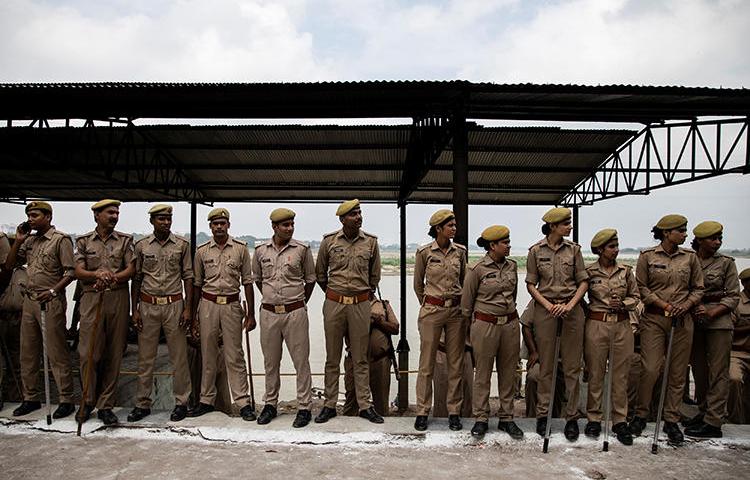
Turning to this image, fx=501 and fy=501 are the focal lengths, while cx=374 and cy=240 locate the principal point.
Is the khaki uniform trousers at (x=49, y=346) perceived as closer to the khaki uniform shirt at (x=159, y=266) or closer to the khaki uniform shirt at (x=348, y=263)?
the khaki uniform shirt at (x=159, y=266)

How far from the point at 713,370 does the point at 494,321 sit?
192 centimetres

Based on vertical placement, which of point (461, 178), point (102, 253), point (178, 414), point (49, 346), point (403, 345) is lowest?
point (403, 345)

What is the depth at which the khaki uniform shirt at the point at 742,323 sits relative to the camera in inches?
215

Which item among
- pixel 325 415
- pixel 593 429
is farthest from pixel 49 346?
pixel 593 429

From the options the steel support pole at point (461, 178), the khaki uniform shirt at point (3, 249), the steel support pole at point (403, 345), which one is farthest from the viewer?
the steel support pole at point (403, 345)

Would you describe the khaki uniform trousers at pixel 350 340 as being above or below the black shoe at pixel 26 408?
above

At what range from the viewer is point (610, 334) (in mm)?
4078

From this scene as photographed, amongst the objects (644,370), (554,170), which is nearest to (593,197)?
(554,170)

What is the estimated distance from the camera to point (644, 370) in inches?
166

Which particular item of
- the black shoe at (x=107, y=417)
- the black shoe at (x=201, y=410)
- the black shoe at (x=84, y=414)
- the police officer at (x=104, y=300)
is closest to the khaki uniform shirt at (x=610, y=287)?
the black shoe at (x=201, y=410)

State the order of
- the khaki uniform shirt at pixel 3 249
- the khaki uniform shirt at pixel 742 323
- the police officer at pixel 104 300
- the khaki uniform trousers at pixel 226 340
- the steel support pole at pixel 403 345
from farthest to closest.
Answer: the steel support pole at pixel 403 345
the khaki uniform shirt at pixel 742 323
the khaki uniform shirt at pixel 3 249
the khaki uniform trousers at pixel 226 340
the police officer at pixel 104 300

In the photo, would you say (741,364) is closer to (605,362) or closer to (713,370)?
(713,370)

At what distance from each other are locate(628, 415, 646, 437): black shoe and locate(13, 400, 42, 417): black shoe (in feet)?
17.0

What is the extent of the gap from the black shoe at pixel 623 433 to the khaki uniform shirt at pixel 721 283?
3.58ft
